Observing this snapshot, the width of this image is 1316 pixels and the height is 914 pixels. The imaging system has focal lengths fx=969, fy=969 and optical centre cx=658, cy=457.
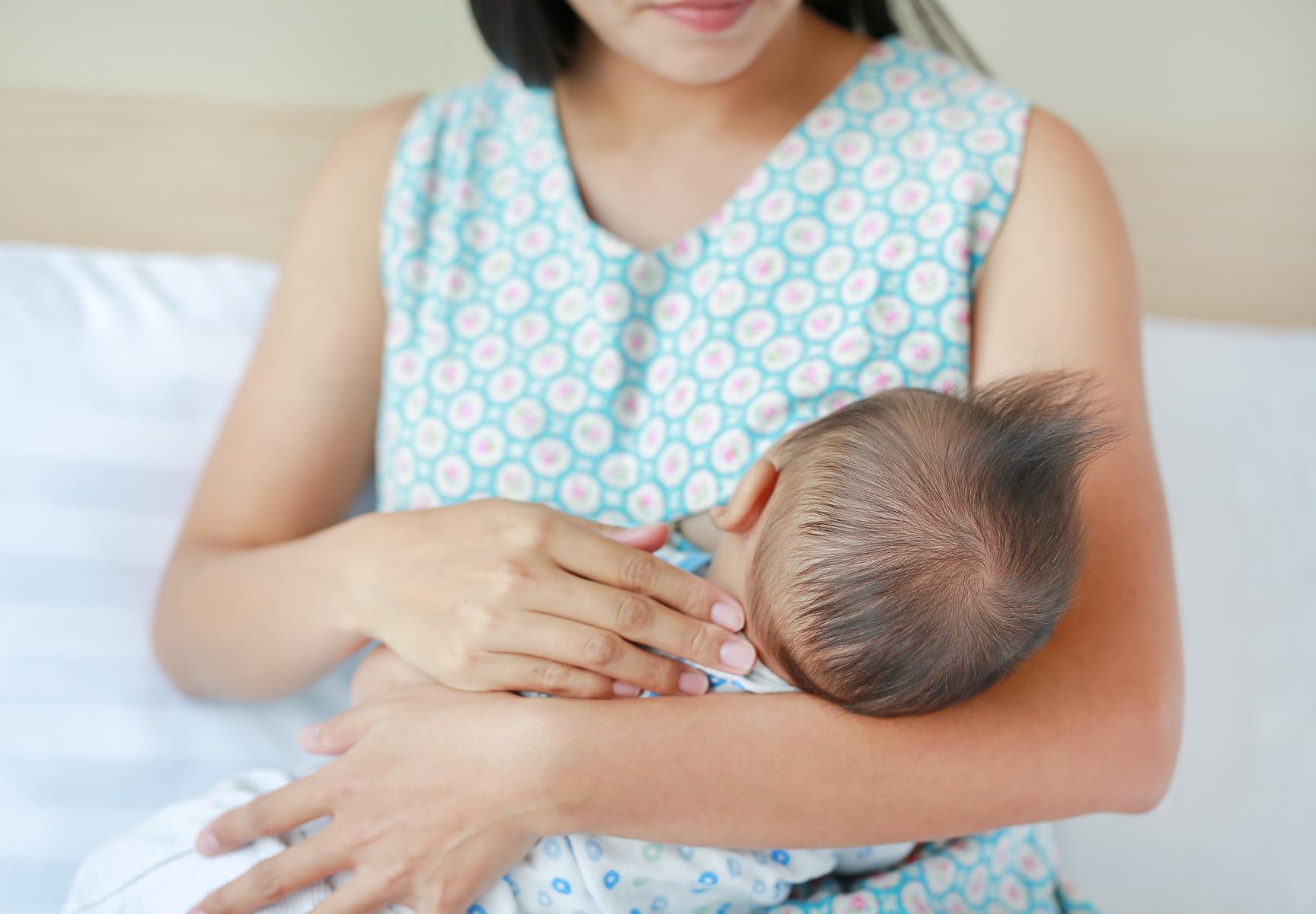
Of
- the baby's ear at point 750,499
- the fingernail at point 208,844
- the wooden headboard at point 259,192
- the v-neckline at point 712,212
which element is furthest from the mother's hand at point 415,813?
the wooden headboard at point 259,192

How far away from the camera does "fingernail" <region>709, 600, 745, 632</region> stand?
0.92 meters

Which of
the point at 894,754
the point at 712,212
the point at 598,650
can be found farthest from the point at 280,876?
the point at 712,212

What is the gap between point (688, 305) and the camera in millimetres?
1161

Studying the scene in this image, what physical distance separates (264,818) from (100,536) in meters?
0.64

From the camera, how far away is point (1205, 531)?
153 cm

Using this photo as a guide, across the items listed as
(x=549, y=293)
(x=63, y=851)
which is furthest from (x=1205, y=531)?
(x=63, y=851)

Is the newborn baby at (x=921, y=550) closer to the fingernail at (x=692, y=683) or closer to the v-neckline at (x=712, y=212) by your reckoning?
the fingernail at (x=692, y=683)

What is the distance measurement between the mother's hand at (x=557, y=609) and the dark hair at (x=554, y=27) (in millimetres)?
603

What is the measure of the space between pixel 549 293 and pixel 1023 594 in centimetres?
67

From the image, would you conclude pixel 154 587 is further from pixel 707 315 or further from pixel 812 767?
pixel 812 767

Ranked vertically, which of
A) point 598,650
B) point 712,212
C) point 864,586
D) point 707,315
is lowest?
point 598,650

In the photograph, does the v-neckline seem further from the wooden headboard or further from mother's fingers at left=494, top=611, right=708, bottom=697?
the wooden headboard

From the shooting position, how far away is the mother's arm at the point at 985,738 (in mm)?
870

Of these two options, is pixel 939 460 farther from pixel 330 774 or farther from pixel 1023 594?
pixel 330 774
